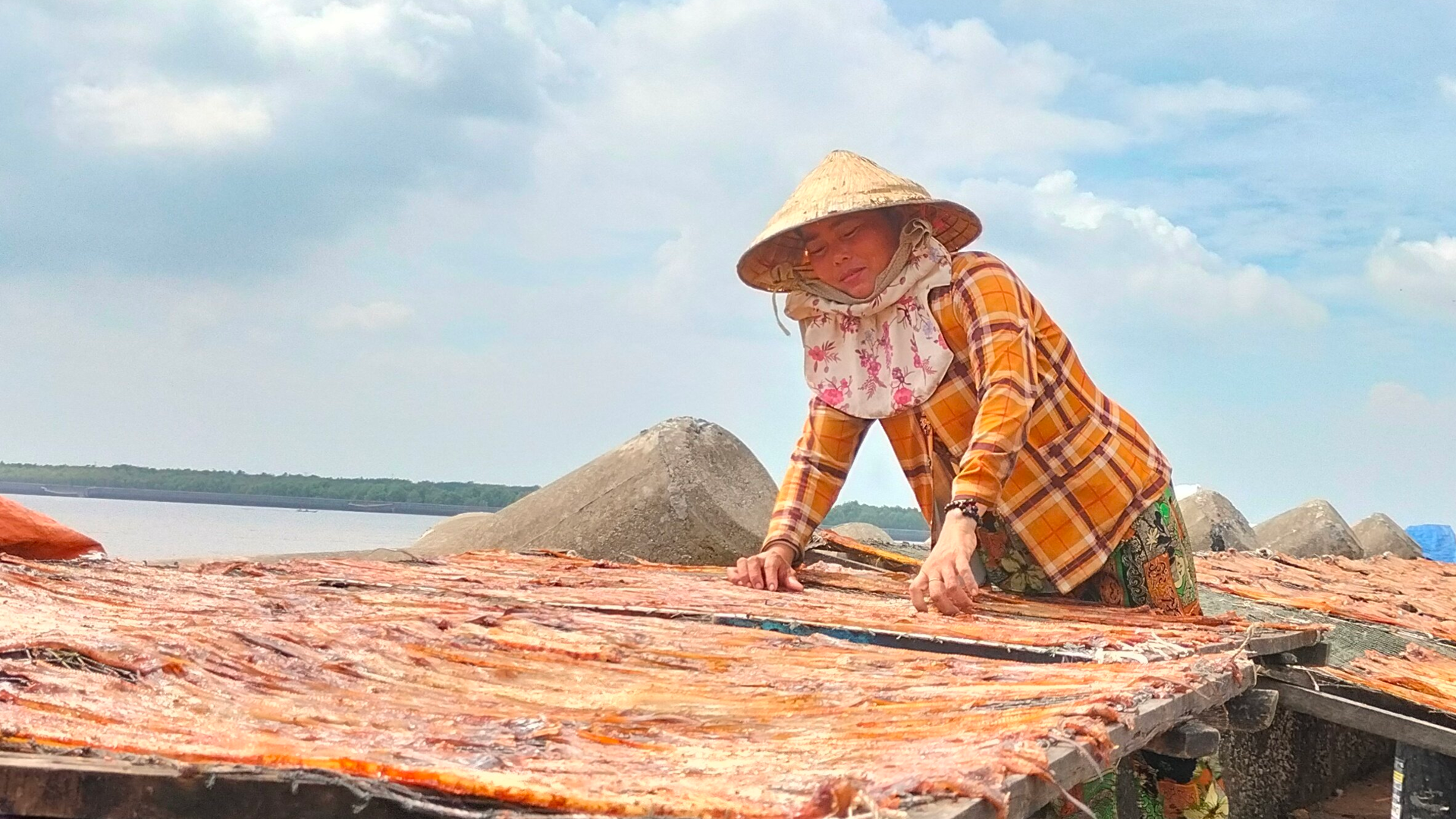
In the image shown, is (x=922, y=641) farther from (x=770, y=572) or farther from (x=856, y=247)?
(x=856, y=247)

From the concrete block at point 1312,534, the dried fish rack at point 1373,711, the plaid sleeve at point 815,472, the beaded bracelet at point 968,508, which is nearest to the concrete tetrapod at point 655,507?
the plaid sleeve at point 815,472

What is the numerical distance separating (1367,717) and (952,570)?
1388mm

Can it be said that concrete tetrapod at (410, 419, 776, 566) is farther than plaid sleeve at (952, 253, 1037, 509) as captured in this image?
Yes

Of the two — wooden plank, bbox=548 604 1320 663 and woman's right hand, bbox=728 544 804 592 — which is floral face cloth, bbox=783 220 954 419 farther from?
wooden plank, bbox=548 604 1320 663

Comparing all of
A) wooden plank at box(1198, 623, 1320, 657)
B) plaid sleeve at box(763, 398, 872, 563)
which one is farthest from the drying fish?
plaid sleeve at box(763, 398, 872, 563)

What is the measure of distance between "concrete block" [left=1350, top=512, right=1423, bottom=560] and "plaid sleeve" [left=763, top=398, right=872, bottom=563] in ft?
45.0

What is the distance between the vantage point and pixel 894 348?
3359 mm

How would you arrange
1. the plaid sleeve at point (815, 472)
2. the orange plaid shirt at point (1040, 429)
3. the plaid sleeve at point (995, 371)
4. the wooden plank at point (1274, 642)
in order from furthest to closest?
the plaid sleeve at point (815, 472) → the orange plaid shirt at point (1040, 429) → the plaid sleeve at point (995, 371) → the wooden plank at point (1274, 642)

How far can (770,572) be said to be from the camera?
11.6ft

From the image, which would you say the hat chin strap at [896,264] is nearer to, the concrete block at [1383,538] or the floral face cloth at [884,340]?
the floral face cloth at [884,340]

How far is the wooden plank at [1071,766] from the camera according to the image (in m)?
1.21

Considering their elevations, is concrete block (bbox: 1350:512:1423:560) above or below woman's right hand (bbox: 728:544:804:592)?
above

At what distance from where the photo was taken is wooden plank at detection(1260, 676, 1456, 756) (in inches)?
130

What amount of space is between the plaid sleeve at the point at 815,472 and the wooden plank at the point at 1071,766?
1564 mm
